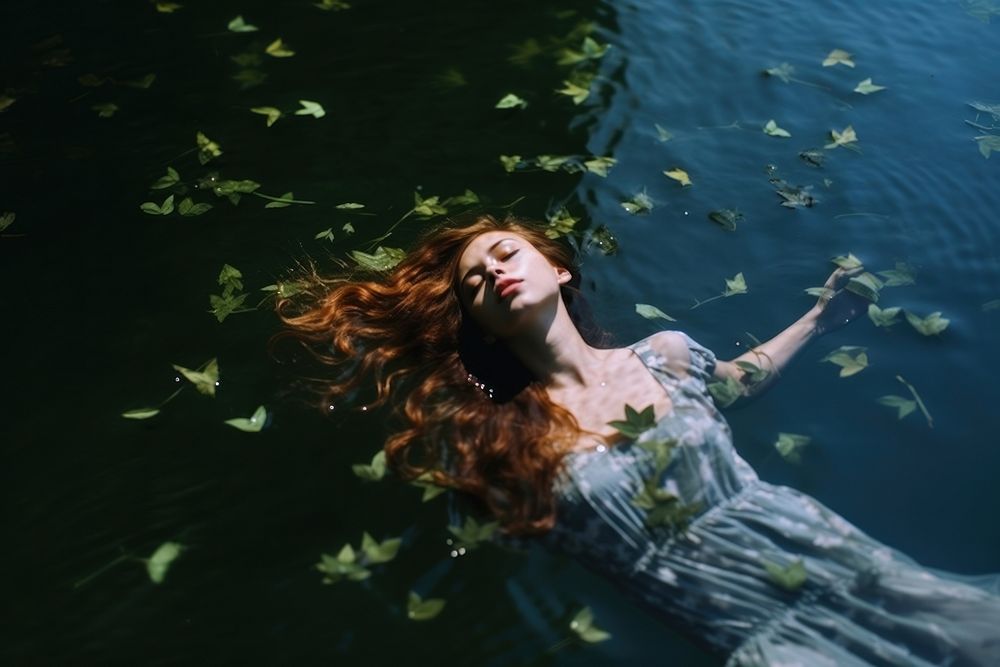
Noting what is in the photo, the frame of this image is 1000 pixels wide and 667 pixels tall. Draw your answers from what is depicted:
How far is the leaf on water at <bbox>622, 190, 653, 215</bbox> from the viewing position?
519cm

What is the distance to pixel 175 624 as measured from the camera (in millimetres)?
3600

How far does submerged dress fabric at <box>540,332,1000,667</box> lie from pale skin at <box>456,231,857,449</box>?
0.21 meters

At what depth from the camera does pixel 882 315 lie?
14.9ft

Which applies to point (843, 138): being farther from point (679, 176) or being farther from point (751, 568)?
point (751, 568)

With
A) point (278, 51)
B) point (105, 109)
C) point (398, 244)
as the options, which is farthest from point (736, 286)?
point (105, 109)

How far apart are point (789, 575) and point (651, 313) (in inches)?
57.2

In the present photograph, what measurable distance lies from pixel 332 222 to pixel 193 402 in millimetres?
1178

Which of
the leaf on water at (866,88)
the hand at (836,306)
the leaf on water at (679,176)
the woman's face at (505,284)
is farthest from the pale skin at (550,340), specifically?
the leaf on water at (866,88)

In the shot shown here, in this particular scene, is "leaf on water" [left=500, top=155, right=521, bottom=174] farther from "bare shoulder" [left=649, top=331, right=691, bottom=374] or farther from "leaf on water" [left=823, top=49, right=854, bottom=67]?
"leaf on water" [left=823, top=49, right=854, bottom=67]

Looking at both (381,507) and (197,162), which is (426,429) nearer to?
(381,507)

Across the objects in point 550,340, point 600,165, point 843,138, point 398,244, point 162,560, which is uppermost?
point 843,138

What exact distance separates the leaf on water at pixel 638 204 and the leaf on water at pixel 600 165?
23 centimetres

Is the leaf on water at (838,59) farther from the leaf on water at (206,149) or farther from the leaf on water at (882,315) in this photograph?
the leaf on water at (206,149)

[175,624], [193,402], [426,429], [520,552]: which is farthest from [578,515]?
[193,402]
